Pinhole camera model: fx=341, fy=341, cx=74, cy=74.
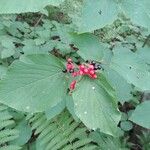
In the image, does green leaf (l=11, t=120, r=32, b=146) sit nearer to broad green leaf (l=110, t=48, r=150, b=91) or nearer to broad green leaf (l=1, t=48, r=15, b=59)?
broad green leaf (l=1, t=48, r=15, b=59)

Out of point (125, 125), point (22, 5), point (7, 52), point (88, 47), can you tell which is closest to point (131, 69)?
point (88, 47)

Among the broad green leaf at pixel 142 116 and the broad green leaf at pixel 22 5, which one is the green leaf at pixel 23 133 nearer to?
the broad green leaf at pixel 142 116

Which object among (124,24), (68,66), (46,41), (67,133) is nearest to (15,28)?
(46,41)

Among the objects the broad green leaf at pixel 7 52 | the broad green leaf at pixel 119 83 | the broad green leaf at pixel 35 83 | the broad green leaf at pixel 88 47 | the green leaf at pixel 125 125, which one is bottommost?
the green leaf at pixel 125 125

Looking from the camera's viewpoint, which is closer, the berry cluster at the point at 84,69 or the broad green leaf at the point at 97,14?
the broad green leaf at the point at 97,14

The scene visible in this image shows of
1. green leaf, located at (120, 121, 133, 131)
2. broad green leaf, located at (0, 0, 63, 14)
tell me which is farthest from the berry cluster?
green leaf, located at (120, 121, 133, 131)

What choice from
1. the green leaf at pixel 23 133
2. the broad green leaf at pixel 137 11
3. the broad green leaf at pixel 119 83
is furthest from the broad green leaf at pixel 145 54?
the green leaf at pixel 23 133

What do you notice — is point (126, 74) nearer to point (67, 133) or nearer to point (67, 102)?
point (67, 102)
